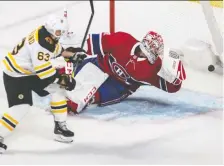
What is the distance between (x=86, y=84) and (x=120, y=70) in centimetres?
14

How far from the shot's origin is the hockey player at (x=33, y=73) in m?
1.88

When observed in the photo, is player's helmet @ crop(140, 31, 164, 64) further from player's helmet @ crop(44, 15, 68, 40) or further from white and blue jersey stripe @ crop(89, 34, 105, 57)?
player's helmet @ crop(44, 15, 68, 40)

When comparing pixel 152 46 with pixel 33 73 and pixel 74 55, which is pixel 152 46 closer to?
pixel 74 55

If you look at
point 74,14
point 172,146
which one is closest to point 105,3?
point 74,14

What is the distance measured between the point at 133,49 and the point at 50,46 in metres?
0.44

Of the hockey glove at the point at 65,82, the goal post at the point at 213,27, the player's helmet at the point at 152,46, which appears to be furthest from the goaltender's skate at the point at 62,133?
the goal post at the point at 213,27

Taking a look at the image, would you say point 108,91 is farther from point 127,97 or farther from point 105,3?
point 105,3

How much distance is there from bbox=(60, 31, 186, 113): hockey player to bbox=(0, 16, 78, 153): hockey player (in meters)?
0.25

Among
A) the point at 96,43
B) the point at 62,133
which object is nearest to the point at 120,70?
the point at 96,43

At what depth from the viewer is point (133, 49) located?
223cm

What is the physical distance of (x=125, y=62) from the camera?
2.23m

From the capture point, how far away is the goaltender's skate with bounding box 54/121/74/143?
2027 millimetres

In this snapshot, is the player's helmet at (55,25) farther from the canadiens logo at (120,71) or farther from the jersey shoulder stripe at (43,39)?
the canadiens logo at (120,71)

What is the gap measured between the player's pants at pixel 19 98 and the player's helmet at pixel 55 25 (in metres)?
0.18
